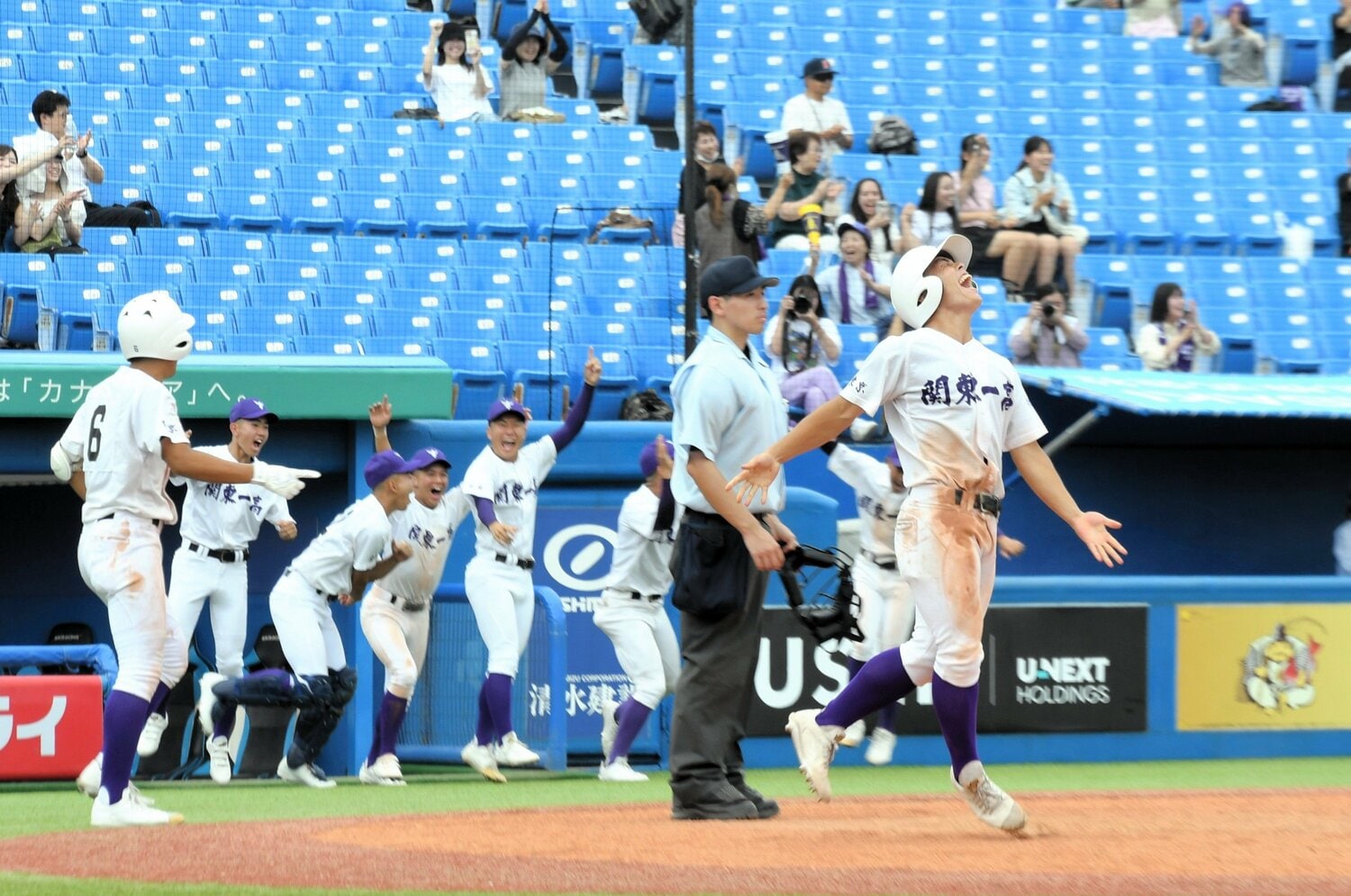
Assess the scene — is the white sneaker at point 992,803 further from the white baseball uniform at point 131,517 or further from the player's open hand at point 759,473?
the white baseball uniform at point 131,517

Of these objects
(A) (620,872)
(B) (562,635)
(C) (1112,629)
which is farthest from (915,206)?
(A) (620,872)

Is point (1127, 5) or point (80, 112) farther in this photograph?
point (1127, 5)

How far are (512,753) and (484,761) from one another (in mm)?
154

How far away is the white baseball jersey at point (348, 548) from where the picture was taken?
9.41 meters

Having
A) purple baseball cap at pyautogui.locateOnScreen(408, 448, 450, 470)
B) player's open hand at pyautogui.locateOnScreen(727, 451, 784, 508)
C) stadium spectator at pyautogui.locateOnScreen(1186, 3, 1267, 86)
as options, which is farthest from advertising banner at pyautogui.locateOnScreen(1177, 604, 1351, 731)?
stadium spectator at pyautogui.locateOnScreen(1186, 3, 1267, 86)

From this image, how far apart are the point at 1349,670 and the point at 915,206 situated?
4560 millimetres

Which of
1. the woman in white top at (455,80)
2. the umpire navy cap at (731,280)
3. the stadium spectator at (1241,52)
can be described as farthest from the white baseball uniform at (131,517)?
the stadium spectator at (1241,52)

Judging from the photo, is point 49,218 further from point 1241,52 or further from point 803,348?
point 1241,52

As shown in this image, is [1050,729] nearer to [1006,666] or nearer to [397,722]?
[1006,666]

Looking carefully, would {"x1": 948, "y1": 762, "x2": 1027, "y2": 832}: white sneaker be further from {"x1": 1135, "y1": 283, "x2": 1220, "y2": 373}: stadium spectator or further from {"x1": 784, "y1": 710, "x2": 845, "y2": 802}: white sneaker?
{"x1": 1135, "y1": 283, "x2": 1220, "y2": 373}: stadium spectator

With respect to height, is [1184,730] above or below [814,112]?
below

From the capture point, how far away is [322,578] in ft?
31.2

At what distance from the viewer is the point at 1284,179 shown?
17.0 metres

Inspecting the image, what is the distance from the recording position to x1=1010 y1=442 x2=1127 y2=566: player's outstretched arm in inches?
237
